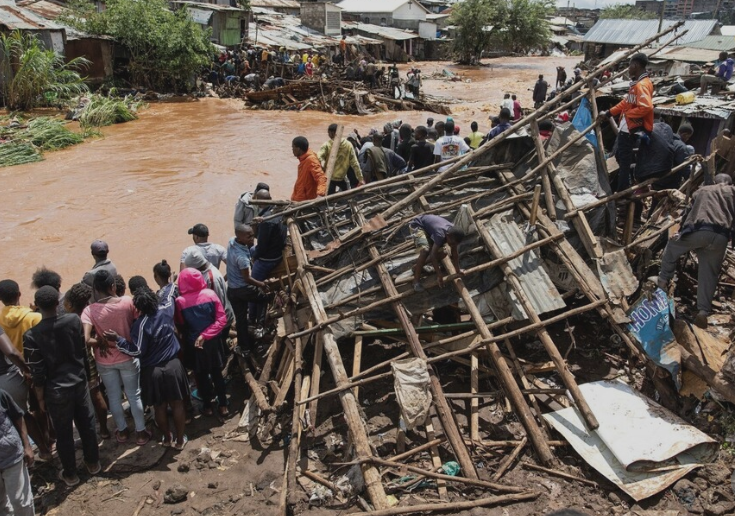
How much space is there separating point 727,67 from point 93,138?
17478 millimetres

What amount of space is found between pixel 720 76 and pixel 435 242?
11066 mm

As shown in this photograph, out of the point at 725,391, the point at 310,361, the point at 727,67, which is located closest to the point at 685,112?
the point at 727,67

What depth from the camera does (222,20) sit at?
29.2 meters

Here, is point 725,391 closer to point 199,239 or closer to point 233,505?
point 233,505

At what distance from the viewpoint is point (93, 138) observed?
1664 cm

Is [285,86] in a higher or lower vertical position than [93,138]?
higher

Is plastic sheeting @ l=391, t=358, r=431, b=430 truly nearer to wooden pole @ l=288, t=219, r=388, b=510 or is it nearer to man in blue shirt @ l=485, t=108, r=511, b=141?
wooden pole @ l=288, t=219, r=388, b=510

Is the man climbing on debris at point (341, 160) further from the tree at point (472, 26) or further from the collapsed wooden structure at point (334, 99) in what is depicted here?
the tree at point (472, 26)

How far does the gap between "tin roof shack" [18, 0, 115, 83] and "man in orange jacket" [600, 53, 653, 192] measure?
20909mm

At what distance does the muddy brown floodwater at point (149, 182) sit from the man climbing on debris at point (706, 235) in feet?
24.5

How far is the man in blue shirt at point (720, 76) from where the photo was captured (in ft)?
34.1

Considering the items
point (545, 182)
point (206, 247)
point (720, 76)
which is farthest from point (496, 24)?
point (206, 247)

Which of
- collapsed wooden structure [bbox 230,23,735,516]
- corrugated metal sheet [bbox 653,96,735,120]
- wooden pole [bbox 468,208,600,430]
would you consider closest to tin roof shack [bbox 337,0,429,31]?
corrugated metal sheet [bbox 653,96,735,120]

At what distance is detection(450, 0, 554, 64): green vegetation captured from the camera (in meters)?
40.8
